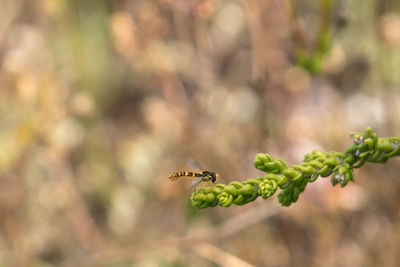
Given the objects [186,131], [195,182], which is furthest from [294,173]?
[186,131]

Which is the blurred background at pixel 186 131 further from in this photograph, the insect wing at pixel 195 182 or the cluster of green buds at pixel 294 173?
the cluster of green buds at pixel 294 173

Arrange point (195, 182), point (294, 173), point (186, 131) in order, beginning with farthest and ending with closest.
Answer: point (186, 131) < point (195, 182) < point (294, 173)

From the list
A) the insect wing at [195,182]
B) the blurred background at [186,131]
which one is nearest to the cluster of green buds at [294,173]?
the insect wing at [195,182]

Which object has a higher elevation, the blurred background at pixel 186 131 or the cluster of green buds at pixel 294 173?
the blurred background at pixel 186 131

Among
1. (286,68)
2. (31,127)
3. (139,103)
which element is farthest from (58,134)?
(286,68)

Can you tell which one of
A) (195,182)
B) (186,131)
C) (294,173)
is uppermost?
(186,131)

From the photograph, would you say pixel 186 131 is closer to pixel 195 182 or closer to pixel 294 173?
pixel 195 182

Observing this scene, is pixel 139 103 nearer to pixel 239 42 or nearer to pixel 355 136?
pixel 239 42
